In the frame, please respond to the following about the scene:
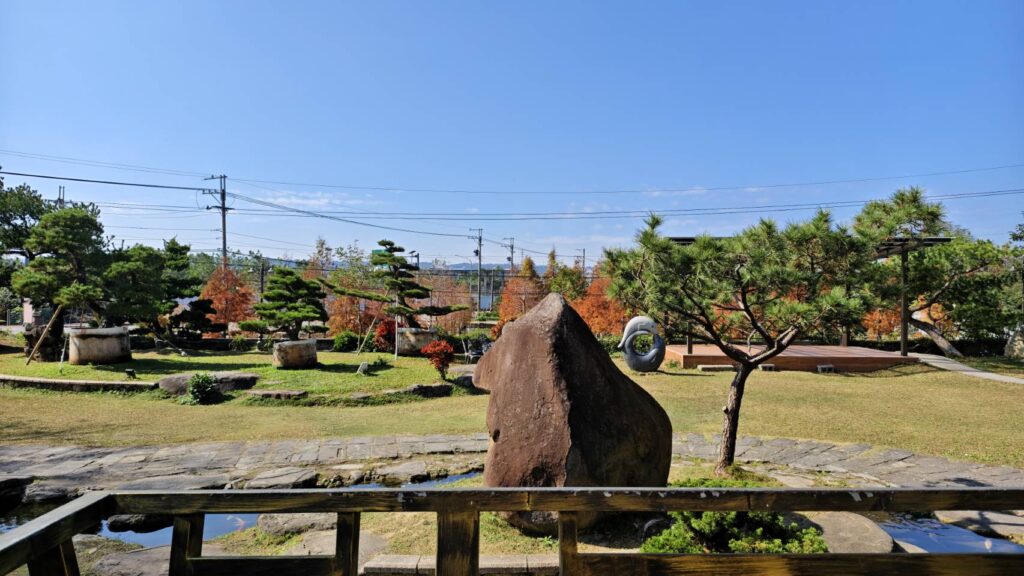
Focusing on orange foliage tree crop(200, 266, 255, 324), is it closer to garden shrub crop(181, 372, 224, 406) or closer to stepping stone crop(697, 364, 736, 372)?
garden shrub crop(181, 372, 224, 406)

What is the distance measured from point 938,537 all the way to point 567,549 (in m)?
5.17

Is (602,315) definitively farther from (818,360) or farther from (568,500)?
(568,500)

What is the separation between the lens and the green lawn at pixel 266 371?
42.9ft

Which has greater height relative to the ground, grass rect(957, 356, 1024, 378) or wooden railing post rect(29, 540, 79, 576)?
wooden railing post rect(29, 540, 79, 576)

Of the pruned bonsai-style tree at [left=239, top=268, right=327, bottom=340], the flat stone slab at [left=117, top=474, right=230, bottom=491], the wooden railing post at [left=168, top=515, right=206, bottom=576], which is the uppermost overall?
the pruned bonsai-style tree at [left=239, top=268, right=327, bottom=340]

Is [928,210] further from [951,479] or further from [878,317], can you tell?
[878,317]

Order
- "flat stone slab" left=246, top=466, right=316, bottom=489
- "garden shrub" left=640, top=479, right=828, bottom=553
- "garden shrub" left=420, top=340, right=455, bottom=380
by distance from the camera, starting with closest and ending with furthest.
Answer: "garden shrub" left=640, top=479, right=828, bottom=553 < "flat stone slab" left=246, top=466, right=316, bottom=489 < "garden shrub" left=420, top=340, right=455, bottom=380

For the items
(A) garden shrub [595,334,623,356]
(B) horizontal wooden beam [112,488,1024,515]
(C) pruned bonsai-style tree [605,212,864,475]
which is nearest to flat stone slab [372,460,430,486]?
(C) pruned bonsai-style tree [605,212,864,475]

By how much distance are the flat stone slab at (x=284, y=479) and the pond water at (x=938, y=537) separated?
6.13 metres

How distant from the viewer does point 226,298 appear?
23766mm

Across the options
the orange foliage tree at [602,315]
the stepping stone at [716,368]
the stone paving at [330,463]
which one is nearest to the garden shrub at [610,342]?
the orange foliage tree at [602,315]

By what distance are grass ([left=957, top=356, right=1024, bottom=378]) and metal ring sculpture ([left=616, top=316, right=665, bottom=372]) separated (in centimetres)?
913

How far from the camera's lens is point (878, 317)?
21.6 metres

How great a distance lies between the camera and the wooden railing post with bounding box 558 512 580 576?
205 centimetres
